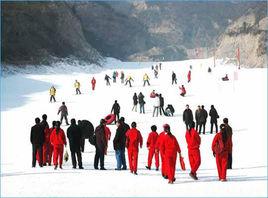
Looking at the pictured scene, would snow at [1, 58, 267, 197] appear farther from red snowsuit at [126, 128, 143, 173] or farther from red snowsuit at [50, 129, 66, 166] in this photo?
red snowsuit at [50, 129, 66, 166]

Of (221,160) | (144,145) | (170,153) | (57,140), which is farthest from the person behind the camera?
(144,145)

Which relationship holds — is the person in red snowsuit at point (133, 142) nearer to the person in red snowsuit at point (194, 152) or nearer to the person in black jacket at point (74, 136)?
the person in black jacket at point (74, 136)

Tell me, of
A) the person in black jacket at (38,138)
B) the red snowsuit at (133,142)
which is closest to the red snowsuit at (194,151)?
the red snowsuit at (133,142)

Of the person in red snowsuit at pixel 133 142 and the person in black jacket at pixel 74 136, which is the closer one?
the person in red snowsuit at pixel 133 142

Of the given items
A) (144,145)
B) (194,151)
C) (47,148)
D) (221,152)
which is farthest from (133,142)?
(144,145)

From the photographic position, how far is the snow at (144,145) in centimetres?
1130

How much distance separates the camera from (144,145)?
19734 mm

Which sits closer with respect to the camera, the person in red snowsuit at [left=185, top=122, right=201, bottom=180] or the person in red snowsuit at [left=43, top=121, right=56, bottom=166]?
the person in red snowsuit at [left=185, top=122, right=201, bottom=180]

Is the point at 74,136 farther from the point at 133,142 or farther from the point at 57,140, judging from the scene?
the point at 133,142

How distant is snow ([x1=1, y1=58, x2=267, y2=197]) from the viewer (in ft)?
37.1

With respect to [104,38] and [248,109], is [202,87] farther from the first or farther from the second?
[104,38]

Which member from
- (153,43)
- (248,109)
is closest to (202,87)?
(248,109)

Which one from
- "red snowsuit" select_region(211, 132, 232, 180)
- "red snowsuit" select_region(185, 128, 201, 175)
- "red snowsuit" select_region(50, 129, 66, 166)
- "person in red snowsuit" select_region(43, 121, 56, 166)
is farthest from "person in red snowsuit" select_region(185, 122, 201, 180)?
"person in red snowsuit" select_region(43, 121, 56, 166)

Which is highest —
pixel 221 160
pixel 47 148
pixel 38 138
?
pixel 38 138
